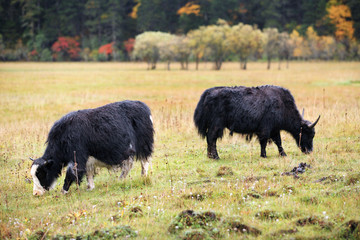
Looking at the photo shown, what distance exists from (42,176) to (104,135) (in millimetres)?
1521

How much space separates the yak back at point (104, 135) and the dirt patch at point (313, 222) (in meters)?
4.14

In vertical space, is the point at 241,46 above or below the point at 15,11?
below

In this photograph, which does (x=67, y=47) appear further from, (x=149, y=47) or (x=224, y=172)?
(x=224, y=172)

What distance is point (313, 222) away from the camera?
17.9ft

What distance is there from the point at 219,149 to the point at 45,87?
85.4 feet

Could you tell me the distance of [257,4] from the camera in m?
86.4

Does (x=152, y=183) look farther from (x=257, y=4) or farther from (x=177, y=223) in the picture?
(x=257, y=4)

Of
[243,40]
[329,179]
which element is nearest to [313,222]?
[329,179]

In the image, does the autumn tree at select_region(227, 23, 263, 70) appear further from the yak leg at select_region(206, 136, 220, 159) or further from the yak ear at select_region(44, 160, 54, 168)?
the yak ear at select_region(44, 160, 54, 168)

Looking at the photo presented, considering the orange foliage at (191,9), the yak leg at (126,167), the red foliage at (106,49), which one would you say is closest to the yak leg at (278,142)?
the yak leg at (126,167)

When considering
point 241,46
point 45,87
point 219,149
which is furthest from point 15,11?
point 219,149

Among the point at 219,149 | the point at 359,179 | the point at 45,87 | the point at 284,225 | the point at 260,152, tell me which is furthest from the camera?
the point at 45,87

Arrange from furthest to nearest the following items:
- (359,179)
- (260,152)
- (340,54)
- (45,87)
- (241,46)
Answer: (340,54) < (241,46) < (45,87) < (260,152) < (359,179)

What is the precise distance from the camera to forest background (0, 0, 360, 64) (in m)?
73.3
